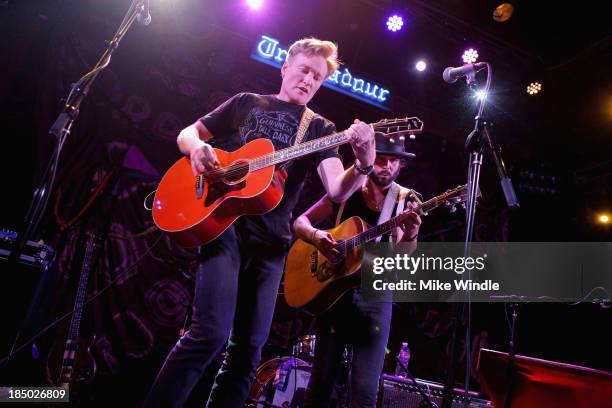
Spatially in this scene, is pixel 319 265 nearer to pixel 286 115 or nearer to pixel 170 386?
pixel 286 115

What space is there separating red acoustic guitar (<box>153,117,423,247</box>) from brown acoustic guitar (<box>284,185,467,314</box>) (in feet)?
3.84

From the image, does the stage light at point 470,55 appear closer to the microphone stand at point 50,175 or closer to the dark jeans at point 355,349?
the dark jeans at point 355,349

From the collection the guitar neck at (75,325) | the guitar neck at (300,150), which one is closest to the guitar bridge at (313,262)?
the guitar neck at (300,150)

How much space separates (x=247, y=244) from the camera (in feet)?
7.97

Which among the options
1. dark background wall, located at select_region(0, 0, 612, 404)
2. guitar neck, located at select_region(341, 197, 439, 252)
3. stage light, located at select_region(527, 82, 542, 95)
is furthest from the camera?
stage light, located at select_region(527, 82, 542, 95)

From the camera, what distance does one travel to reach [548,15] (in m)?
6.79

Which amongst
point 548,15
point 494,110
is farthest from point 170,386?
point 494,110

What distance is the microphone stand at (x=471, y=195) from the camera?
227 cm

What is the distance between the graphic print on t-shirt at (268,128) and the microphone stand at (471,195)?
1202mm

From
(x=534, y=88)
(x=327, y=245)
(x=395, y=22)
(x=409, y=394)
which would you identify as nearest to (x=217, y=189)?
(x=327, y=245)

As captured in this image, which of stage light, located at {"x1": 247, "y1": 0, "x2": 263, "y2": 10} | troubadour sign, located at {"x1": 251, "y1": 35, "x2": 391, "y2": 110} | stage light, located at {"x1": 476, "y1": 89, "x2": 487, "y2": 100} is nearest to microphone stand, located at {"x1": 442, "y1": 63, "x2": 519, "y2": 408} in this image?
stage light, located at {"x1": 476, "y1": 89, "x2": 487, "y2": 100}

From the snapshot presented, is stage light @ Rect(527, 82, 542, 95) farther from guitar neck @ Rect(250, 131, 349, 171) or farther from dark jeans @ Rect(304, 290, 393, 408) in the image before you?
guitar neck @ Rect(250, 131, 349, 171)

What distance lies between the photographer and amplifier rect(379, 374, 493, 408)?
14.9 ft

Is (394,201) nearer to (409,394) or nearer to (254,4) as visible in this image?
(409,394)
